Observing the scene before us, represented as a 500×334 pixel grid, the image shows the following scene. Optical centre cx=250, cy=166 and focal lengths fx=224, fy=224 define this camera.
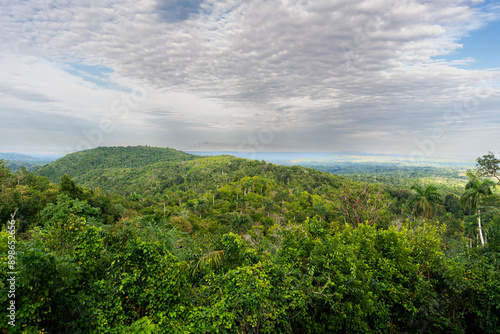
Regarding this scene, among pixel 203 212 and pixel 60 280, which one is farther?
pixel 203 212

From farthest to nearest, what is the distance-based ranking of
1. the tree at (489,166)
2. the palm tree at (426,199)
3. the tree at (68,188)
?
the tree at (68,188)
the palm tree at (426,199)
the tree at (489,166)

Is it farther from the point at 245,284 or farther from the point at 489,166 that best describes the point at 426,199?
the point at 245,284

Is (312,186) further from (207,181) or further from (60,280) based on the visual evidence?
(60,280)

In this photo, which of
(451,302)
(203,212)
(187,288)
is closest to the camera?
(187,288)

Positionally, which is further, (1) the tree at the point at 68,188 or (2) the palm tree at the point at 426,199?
(1) the tree at the point at 68,188

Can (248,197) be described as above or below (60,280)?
below

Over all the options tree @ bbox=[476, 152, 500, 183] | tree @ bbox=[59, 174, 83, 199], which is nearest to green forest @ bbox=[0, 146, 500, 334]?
tree @ bbox=[476, 152, 500, 183]

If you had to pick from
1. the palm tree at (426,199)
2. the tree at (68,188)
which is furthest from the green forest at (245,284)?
the tree at (68,188)

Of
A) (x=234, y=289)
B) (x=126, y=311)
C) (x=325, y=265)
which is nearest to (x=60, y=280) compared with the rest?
(x=126, y=311)

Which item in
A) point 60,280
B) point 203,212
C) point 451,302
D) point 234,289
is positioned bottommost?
point 203,212

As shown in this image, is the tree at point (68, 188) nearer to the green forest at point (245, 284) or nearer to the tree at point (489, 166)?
the green forest at point (245, 284)
